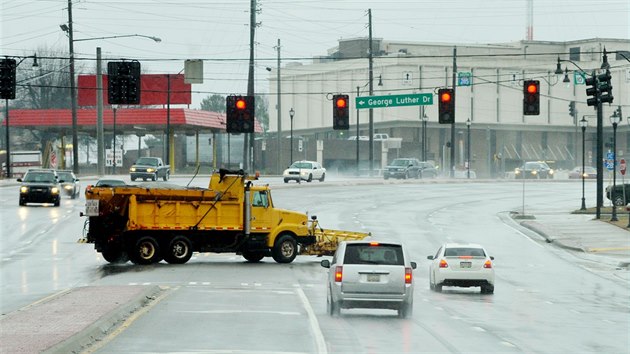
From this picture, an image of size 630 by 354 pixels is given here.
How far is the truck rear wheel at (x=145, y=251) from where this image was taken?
38.0 m

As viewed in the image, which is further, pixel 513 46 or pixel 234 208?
pixel 513 46

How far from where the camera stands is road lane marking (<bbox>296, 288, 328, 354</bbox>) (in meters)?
18.4

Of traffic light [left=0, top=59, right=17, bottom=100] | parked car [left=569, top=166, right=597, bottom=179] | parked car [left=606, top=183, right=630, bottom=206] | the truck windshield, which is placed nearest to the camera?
traffic light [left=0, top=59, right=17, bottom=100]

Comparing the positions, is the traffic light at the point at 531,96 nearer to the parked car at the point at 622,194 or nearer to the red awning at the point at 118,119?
the parked car at the point at 622,194

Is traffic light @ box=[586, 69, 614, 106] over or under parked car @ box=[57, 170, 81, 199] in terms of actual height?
over

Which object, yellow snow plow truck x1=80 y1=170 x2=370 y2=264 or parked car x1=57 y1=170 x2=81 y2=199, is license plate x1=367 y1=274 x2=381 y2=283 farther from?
parked car x1=57 y1=170 x2=81 y2=199

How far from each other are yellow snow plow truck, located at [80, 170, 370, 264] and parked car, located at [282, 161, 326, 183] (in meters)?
52.0

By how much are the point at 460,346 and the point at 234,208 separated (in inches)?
798

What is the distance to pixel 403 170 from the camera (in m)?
105

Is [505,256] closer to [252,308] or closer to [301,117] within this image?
[252,308]

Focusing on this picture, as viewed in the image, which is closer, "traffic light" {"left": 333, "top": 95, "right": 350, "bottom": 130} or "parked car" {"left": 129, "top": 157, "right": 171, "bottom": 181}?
"traffic light" {"left": 333, "top": 95, "right": 350, "bottom": 130}

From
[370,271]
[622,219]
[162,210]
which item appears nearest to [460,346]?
[370,271]

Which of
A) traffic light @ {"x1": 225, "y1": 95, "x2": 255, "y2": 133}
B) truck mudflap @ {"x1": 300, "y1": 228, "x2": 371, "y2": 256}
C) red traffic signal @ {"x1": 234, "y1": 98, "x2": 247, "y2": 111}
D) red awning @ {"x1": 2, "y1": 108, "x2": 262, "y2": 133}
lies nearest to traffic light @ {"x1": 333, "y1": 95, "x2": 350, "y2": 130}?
traffic light @ {"x1": 225, "y1": 95, "x2": 255, "y2": 133}

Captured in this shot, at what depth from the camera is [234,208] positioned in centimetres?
3903
